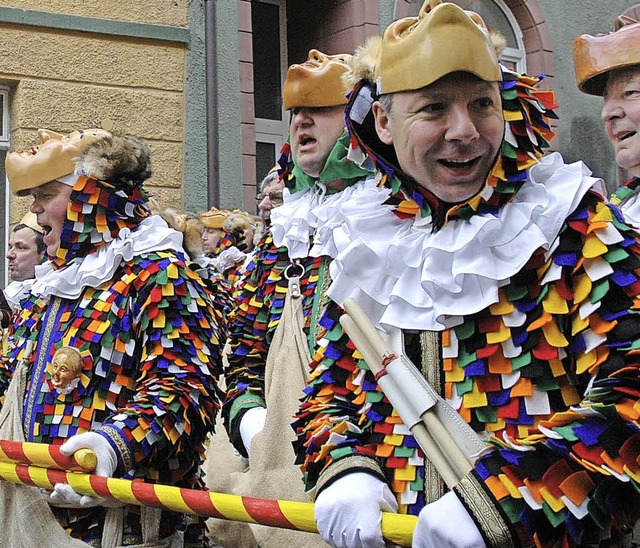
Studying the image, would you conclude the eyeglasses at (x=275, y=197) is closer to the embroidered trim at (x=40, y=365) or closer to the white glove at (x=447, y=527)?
the embroidered trim at (x=40, y=365)

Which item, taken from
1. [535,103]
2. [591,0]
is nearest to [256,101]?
[591,0]

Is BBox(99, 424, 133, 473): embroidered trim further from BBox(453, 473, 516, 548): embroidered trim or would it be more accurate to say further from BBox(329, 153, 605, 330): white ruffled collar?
BBox(453, 473, 516, 548): embroidered trim

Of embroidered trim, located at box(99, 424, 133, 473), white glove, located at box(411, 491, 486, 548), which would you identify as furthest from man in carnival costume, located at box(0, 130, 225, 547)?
white glove, located at box(411, 491, 486, 548)

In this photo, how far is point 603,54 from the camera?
4.00 meters

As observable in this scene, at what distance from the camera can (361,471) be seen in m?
2.61

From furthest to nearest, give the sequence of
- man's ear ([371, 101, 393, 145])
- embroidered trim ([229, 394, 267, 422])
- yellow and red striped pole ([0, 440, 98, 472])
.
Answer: embroidered trim ([229, 394, 267, 422])
yellow and red striped pole ([0, 440, 98, 472])
man's ear ([371, 101, 393, 145])

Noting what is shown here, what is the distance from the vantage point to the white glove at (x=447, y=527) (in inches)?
86.8

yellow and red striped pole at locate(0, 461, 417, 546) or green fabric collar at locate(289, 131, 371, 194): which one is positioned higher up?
green fabric collar at locate(289, 131, 371, 194)

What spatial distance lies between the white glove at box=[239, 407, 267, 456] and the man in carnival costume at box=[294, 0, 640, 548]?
41.1 inches

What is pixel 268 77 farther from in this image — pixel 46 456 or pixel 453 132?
pixel 453 132

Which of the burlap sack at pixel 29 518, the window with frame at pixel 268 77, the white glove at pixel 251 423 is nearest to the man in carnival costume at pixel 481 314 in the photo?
the white glove at pixel 251 423

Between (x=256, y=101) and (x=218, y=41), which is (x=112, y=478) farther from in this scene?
(x=256, y=101)

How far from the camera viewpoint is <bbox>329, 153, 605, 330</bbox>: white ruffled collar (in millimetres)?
2514

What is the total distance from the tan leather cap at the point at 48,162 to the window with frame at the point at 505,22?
799cm
